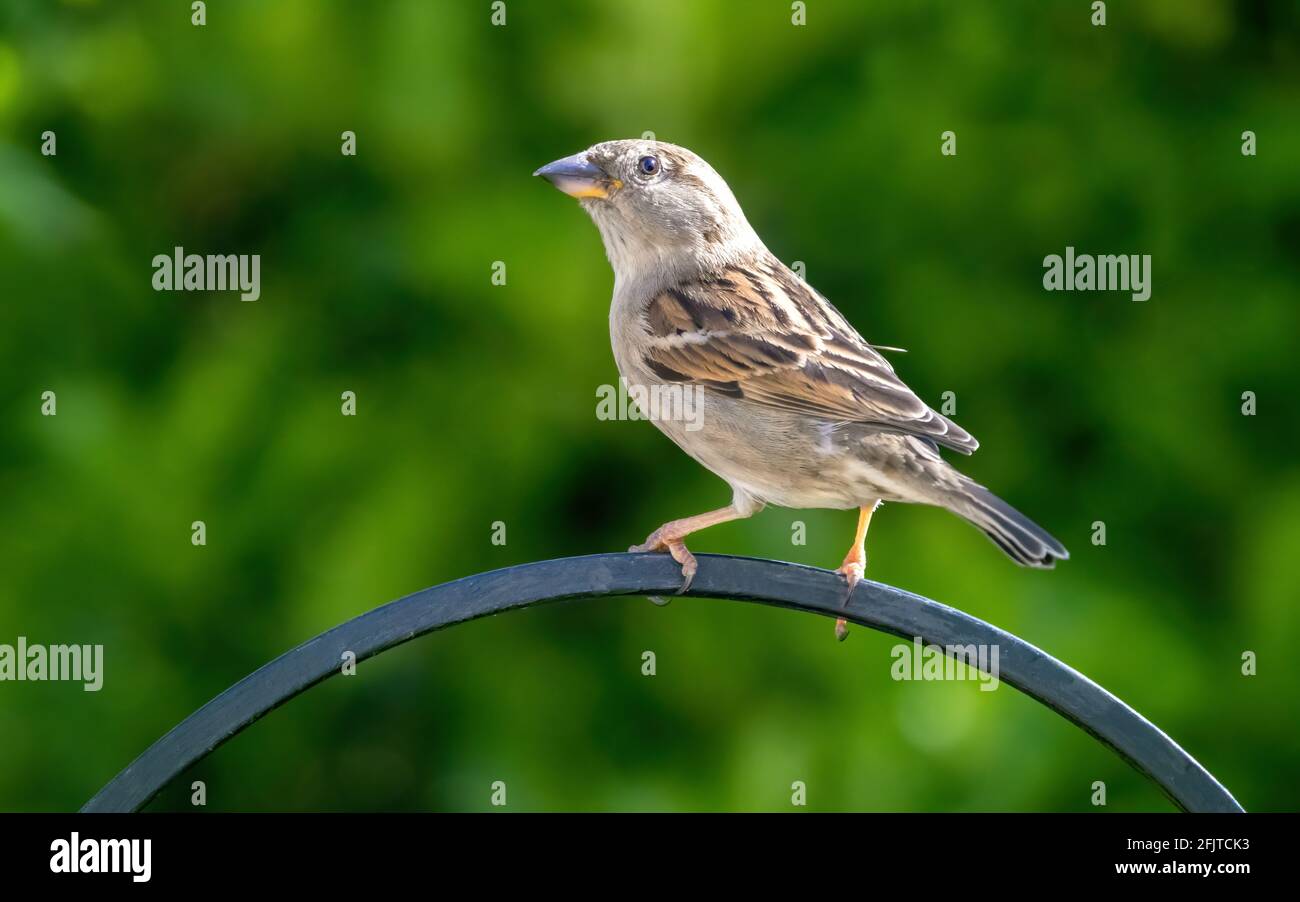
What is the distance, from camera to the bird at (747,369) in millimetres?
3525

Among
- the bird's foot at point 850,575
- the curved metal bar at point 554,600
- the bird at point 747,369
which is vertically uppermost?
the bird at point 747,369

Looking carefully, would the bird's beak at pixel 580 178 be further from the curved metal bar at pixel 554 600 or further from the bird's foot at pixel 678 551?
the curved metal bar at pixel 554 600

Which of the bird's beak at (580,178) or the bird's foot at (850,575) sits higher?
the bird's beak at (580,178)

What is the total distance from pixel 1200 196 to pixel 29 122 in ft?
11.6

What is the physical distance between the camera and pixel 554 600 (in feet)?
9.01

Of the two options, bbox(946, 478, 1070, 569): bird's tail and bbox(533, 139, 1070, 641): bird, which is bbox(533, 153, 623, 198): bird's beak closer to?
bbox(533, 139, 1070, 641): bird

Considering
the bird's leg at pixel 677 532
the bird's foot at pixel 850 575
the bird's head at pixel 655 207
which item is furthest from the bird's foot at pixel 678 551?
the bird's head at pixel 655 207

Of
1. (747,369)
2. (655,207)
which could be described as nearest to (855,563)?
(747,369)

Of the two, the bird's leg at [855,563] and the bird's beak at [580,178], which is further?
the bird's beak at [580,178]

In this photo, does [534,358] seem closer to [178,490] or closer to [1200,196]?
[178,490]

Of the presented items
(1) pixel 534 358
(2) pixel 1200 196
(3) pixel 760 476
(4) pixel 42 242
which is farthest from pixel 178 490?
(2) pixel 1200 196

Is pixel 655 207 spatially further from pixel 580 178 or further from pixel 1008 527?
pixel 1008 527

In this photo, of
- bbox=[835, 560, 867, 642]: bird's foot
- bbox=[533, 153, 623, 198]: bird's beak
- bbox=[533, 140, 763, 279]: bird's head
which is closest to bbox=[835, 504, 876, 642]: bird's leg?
bbox=[835, 560, 867, 642]: bird's foot

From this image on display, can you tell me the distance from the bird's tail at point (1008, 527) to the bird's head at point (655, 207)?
1.07m
